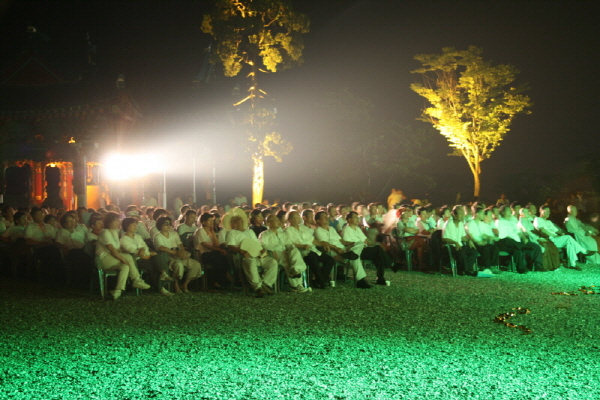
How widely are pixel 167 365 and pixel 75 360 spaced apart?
0.84 m

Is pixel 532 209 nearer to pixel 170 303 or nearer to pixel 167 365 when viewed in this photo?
pixel 170 303

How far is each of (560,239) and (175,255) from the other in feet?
25.0

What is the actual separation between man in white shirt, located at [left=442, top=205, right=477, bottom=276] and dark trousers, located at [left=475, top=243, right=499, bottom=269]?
249 millimetres

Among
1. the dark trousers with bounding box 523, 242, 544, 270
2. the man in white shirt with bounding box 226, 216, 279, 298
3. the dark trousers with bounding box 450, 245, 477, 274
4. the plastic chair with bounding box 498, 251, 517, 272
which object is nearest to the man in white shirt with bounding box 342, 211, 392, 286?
the man in white shirt with bounding box 226, 216, 279, 298

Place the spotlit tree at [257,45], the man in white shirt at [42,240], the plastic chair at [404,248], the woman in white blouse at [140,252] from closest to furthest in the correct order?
the woman in white blouse at [140,252] → the man in white shirt at [42,240] → the plastic chair at [404,248] → the spotlit tree at [257,45]

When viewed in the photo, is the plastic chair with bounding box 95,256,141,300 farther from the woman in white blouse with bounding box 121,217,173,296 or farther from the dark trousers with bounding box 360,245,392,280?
the dark trousers with bounding box 360,245,392,280

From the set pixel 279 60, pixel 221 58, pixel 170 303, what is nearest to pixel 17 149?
pixel 221 58

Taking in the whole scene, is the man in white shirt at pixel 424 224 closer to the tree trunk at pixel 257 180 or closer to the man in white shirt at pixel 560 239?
the man in white shirt at pixel 560 239

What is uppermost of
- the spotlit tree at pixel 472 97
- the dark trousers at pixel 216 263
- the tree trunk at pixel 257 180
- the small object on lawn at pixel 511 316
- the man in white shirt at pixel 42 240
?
the spotlit tree at pixel 472 97

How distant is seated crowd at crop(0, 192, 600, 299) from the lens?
326 inches

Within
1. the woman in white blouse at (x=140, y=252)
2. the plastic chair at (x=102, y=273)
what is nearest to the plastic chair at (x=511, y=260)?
the woman in white blouse at (x=140, y=252)

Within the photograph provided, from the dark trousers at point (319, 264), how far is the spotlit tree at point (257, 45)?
32.2ft

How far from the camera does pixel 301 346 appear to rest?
5227 mm

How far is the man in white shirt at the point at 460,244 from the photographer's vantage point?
10.1 metres
